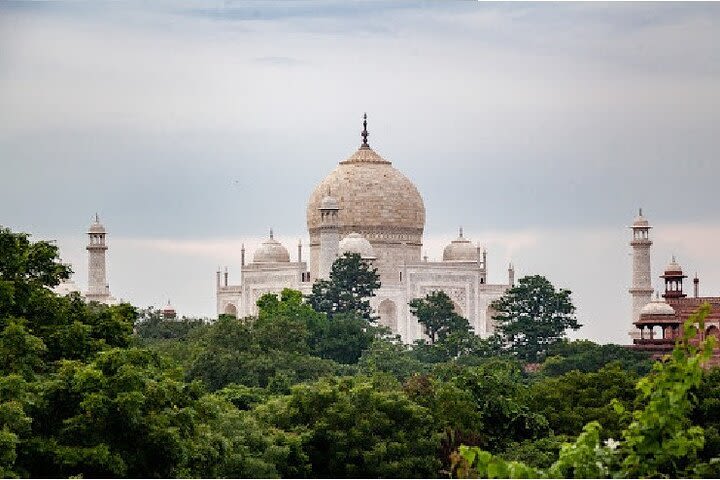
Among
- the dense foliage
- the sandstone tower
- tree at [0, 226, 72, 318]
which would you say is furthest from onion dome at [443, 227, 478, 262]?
tree at [0, 226, 72, 318]

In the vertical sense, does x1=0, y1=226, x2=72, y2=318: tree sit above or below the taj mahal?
below

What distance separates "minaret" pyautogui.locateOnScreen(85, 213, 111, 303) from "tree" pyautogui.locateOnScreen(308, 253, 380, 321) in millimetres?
10395

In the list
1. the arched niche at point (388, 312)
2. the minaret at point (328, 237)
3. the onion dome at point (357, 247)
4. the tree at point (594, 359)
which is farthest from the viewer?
the arched niche at point (388, 312)

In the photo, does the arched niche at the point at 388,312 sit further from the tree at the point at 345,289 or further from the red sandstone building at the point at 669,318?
the red sandstone building at the point at 669,318

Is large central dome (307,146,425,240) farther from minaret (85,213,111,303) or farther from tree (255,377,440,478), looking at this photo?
tree (255,377,440,478)

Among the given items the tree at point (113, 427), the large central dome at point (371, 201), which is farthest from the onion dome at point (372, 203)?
the tree at point (113, 427)

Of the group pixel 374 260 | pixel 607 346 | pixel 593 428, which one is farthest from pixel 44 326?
pixel 374 260

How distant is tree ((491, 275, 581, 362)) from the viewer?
89.9 meters

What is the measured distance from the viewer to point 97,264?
102 meters

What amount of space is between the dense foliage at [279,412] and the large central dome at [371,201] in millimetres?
34653

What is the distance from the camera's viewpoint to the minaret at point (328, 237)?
99.3 meters

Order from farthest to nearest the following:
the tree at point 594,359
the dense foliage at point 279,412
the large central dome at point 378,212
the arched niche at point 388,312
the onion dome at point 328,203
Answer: the large central dome at point 378,212, the onion dome at point 328,203, the arched niche at point 388,312, the tree at point 594,359, the dense foliage at point 279,412

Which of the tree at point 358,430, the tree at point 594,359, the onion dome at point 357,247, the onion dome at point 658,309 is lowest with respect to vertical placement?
the tree at point 358,430

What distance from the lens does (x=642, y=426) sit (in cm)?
1927
